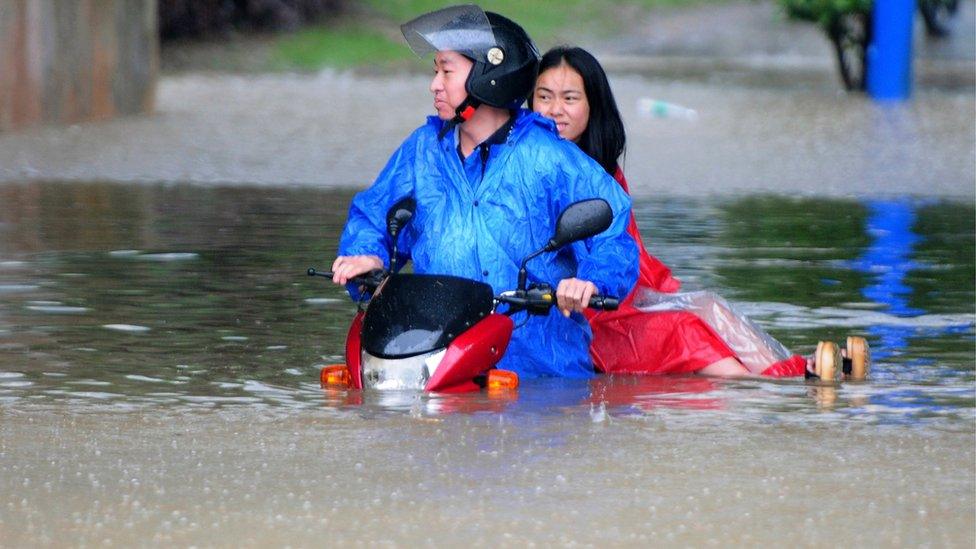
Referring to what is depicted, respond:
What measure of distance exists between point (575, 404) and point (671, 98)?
1709cm

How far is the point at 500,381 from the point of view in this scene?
21.2 ft

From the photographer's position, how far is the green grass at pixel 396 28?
31734 mm

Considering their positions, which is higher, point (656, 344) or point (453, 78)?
point (453, 78)

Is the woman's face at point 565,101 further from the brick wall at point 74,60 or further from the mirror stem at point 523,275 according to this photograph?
the brick wall at point 74,60

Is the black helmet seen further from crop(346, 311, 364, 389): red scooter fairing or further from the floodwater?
the floodwater

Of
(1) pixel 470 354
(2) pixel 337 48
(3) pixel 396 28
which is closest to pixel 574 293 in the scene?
(1) pixel 470 354

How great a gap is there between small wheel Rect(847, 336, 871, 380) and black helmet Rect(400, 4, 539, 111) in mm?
1528

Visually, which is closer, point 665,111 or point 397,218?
point 397,218

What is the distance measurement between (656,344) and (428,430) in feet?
5.25

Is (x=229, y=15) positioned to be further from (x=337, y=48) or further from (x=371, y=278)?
(x=371, y=278)

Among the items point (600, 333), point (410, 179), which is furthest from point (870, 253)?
point (410, 179)

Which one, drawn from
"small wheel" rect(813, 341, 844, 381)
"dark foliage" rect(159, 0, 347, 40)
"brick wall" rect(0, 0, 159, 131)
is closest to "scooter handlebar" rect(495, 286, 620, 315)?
"small wheel" rect(813, 341, 844, 381)

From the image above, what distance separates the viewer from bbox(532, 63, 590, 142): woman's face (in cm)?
753

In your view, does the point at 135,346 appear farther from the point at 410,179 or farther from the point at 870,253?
the point at 870,253
